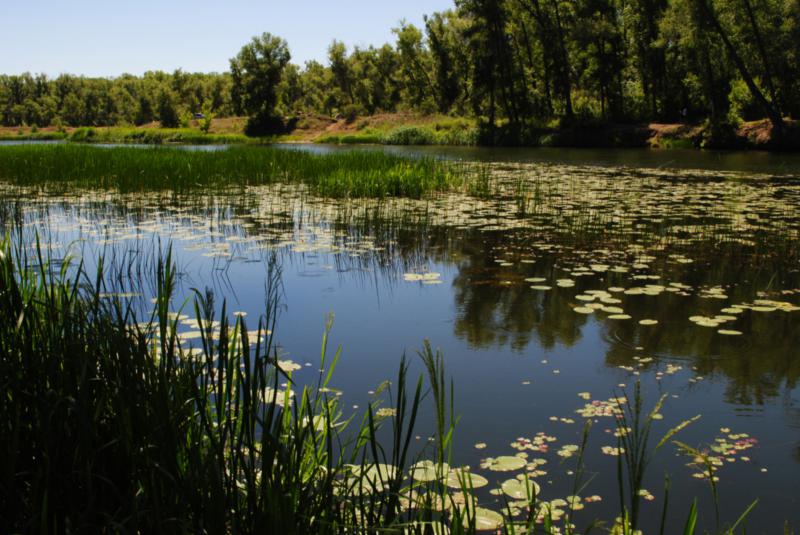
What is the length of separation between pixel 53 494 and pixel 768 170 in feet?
70.8

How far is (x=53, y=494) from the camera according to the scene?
2098mm

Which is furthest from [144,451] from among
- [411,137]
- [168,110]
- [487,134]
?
[168,110]

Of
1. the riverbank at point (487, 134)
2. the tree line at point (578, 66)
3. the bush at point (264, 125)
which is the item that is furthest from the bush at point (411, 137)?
the bush at point (264, 125)

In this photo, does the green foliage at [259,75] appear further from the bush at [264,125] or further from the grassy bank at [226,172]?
the grassy bank at [226,172]

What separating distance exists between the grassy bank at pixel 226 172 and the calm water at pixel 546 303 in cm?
87

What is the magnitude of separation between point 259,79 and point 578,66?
36.3 metres

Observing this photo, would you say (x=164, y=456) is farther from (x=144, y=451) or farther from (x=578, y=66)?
(x=578, y=66)

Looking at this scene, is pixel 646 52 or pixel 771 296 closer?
pixel 771 296

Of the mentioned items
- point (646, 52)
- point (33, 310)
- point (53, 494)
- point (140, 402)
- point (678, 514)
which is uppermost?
point (646, 52)

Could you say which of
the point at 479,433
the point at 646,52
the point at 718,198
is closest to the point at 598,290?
the point at 479,433

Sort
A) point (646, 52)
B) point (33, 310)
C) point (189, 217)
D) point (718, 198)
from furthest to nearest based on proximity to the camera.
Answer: point (646, 52)
point (718, 198)
point (189, 217)
point (33, 310)

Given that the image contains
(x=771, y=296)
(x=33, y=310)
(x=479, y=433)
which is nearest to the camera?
(x=33, y=310)

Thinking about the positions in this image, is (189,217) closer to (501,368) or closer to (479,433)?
(501,368)

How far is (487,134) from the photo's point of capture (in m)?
42.7
